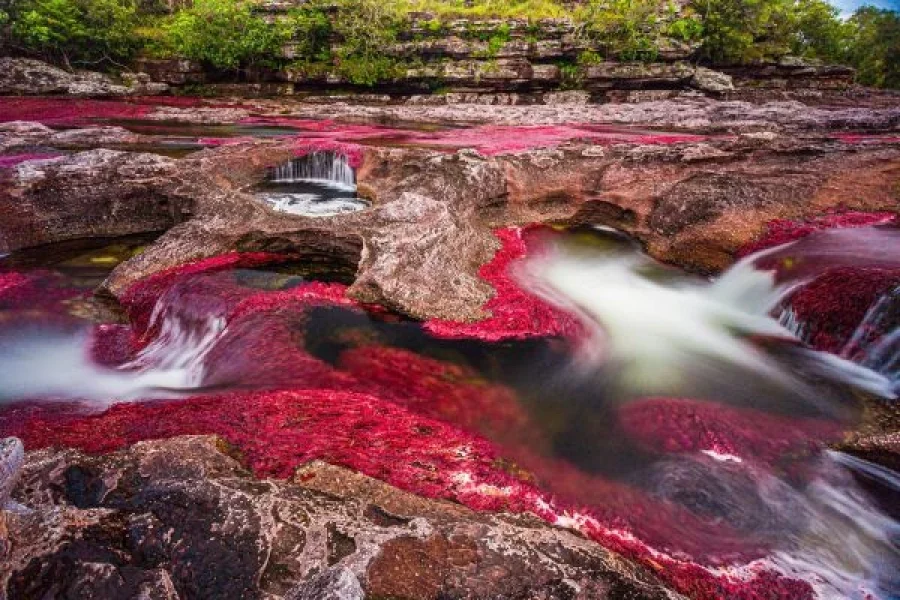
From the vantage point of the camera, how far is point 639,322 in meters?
8.48

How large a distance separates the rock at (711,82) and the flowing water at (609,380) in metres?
33.4

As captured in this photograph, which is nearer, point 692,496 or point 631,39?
point 692,496

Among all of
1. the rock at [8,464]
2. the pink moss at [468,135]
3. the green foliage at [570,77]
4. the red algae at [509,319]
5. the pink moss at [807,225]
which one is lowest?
the red algae at [509,319]

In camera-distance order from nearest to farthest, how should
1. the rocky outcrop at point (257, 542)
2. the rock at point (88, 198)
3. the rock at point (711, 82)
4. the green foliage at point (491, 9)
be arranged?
the rocky outcrop at point (257, 542) → the rock at point (88, 198) → the rock at point (711, 82) → the green foliage at point (491, 9)

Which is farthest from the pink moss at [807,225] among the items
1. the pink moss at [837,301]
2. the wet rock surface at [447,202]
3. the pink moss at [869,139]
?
the pink moss at [869,139]

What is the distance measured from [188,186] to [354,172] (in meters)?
5.91

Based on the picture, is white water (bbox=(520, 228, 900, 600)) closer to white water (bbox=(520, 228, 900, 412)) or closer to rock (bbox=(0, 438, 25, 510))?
white water (bbox=(520, 228, 900, 412))

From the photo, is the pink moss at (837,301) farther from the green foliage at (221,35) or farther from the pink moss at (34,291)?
the green foliage at (221,35)

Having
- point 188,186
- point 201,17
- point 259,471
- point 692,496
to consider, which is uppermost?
point 201,17

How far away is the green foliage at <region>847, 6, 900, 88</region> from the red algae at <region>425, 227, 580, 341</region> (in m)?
63.2

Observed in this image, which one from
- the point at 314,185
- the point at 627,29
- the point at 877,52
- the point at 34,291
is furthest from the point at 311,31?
the point at 877,52

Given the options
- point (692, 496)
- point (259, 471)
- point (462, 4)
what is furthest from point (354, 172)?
point (462, 4)

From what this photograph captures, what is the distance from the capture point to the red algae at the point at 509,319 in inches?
290

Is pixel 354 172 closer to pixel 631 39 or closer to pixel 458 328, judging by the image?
pixel 458 328
